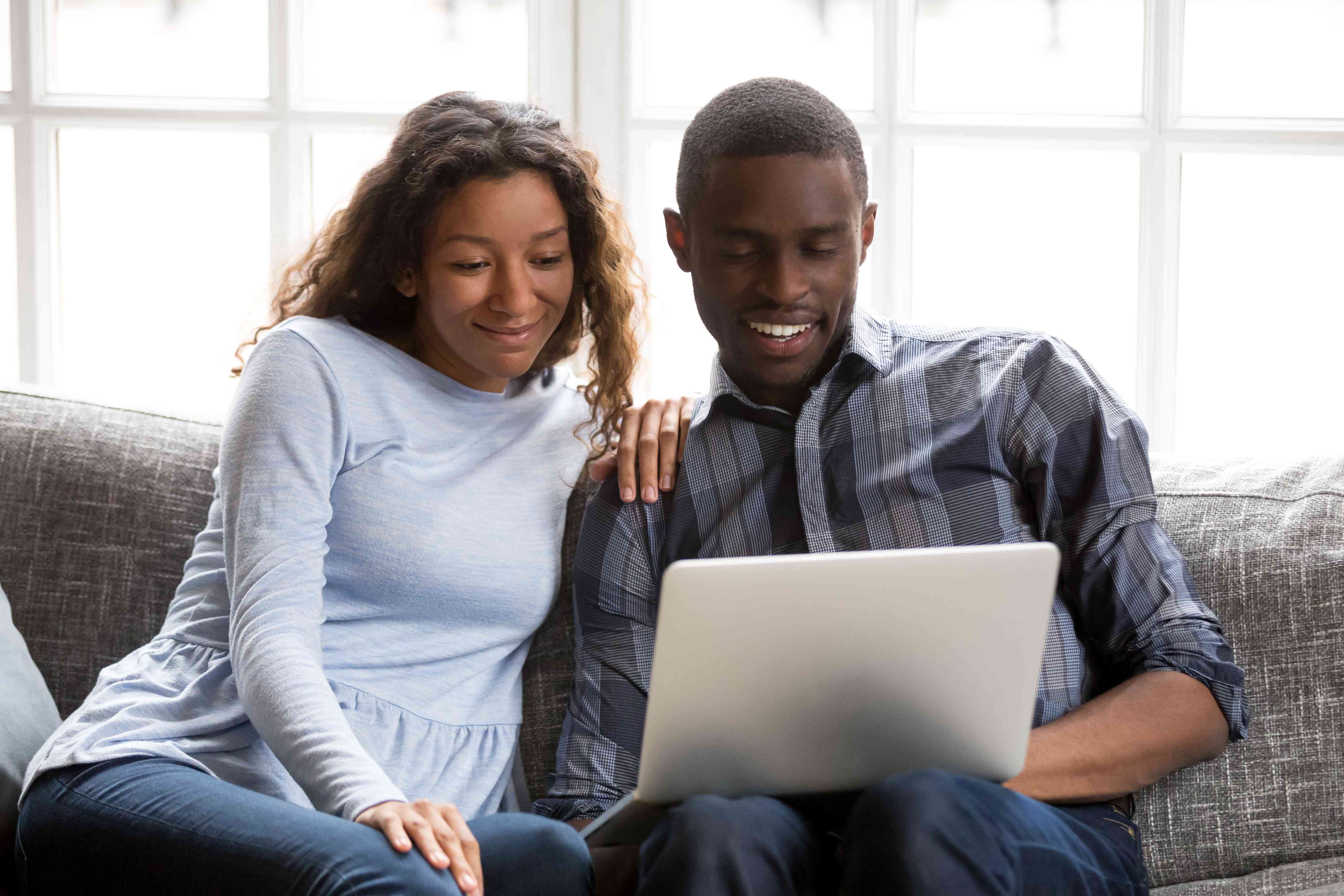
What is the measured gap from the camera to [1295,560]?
1.39 metres

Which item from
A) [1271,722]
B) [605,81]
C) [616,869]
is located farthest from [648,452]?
[605,81]

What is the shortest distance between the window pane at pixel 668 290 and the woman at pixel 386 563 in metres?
0.54

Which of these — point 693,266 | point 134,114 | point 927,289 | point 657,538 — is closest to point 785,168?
point 693,266

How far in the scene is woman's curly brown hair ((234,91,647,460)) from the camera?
4.66 ft

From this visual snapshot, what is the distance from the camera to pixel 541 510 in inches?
57.9

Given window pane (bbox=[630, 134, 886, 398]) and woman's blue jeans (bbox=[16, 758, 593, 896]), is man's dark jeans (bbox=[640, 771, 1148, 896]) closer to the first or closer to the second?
woman's blue jeans (bbox=[16, 758, 593, 896])

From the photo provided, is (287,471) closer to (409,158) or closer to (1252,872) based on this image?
(409,158)

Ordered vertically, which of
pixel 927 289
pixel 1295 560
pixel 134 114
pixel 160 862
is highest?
pixel 134 114

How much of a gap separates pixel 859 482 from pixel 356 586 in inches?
22.6

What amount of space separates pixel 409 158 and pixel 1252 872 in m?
1.25

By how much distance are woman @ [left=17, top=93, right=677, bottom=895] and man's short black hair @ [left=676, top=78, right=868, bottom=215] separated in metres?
0.17

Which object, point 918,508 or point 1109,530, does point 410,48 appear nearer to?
point 918,508

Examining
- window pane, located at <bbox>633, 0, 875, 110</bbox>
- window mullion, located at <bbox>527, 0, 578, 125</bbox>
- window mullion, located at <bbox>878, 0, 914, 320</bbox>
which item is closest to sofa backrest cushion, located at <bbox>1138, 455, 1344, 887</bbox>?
window mullion, located at <bbox>878, 0, 914, 320</bbox>

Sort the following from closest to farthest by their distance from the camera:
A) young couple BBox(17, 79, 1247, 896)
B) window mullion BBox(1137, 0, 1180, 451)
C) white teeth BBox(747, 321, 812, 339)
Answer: young couple BBox(17, 79, 1247, 896)
white teeth BBox(747, 321, 812, 339)
window mullion BBox(1137, 0, 1180, 451)
